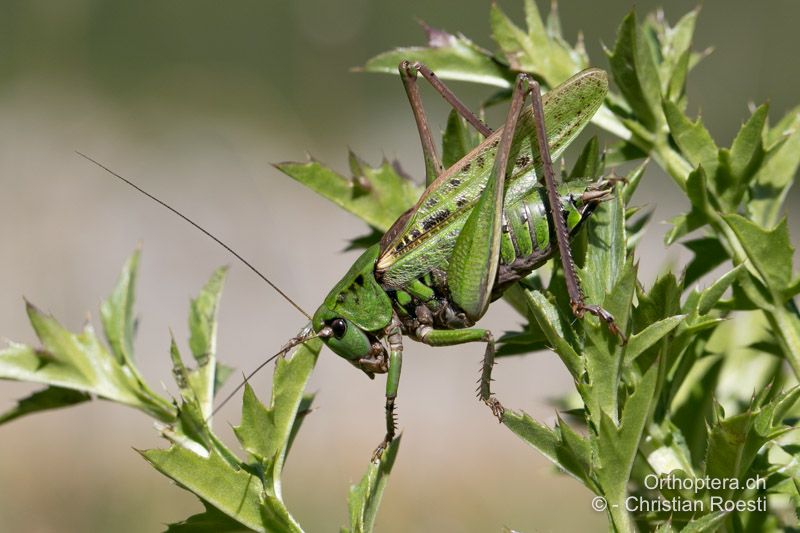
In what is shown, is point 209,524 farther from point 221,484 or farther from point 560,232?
point 560,232

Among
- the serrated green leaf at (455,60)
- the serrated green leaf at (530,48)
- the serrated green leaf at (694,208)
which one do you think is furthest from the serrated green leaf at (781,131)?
the serrated green leaf at (455,60)

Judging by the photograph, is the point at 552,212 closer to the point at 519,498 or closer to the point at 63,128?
the point at 519,498

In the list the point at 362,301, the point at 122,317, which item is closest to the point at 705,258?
the point at 362,301

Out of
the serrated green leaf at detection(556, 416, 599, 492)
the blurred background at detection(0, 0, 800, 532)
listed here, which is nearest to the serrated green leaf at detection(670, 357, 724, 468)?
the serrated green leaf at detection(556, 416, 599, 492)

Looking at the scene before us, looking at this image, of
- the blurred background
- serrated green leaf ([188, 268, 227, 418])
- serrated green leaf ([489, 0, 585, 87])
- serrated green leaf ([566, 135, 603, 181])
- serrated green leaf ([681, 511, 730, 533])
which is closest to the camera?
serrated green leaf ([681, 511, 730, 533])

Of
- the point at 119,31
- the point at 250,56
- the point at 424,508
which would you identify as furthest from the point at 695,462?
the point at 119,31

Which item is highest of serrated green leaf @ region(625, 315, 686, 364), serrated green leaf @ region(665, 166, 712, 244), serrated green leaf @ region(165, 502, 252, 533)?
serrated green leaf @ region(665, 166, 712, 244)

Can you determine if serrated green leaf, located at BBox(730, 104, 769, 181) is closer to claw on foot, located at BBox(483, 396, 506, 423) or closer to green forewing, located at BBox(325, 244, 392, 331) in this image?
claw on foot, located at BBox(483, 396, 506, 423)

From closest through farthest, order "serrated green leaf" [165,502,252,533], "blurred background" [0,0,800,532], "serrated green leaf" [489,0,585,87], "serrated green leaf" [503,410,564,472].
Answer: "serrated green leaf" [503,410,564,472] → "serrated green leaf" [165,502,252,533] → "serrated green leaf" [489,0,585,87] → "blurred background" [0,0,800,532]
